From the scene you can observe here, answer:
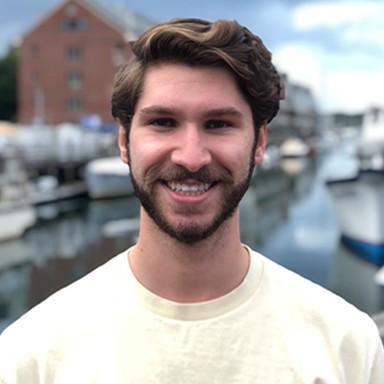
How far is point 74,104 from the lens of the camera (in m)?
54.8

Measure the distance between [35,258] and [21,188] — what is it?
7.96m

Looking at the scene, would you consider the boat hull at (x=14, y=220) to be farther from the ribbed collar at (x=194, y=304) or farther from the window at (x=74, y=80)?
the window at (x=74, y=80)

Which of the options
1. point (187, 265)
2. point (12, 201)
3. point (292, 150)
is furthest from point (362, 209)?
point (292, 150)

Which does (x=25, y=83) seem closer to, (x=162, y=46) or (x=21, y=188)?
(x=21, y=188)

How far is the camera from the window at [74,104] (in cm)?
5462

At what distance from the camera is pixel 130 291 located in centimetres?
170

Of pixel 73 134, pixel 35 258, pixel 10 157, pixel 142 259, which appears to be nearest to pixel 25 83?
pixel 73 134

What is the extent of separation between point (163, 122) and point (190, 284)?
1.48ft

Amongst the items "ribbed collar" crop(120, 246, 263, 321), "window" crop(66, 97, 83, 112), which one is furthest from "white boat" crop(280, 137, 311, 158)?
"ribbed collar" crop(120, 246, 263, 321)

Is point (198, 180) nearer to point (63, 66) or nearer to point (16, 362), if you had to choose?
point (16, 362)

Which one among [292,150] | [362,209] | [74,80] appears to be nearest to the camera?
[362,209]

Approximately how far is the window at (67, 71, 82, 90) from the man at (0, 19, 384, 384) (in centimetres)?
5440

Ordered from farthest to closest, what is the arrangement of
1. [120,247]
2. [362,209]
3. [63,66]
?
[63,66]
[120,247]
[362,209]

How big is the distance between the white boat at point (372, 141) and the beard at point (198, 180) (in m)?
21.8
